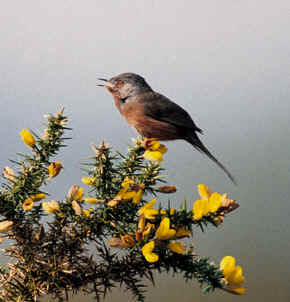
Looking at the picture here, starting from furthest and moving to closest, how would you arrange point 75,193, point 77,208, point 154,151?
point 154,151
point 75,193
point 77,208

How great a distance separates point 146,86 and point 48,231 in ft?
5.93

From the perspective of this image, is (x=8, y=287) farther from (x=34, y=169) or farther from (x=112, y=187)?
(x=112, y=187)

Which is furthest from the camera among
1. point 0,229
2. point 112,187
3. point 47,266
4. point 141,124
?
point 141,124

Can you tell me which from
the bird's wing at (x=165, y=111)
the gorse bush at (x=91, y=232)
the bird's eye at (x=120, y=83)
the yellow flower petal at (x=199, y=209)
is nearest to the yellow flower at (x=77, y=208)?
the gorse bush at (x=91, y=232)

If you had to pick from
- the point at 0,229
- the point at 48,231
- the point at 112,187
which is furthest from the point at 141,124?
the point at 0,229

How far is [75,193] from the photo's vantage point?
160cm

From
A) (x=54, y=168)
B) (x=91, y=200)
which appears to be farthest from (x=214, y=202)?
(x=54, y=168)

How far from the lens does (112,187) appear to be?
1.61 m

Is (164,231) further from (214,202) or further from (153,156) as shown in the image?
(153,156)

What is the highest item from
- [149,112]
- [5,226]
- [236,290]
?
[149,112]

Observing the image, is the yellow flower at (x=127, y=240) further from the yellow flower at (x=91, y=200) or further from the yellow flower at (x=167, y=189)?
the yellow flower at (x=167, y=189)

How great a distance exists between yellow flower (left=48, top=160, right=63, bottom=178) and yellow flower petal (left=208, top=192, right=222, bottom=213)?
0.70 meters

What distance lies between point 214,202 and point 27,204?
2.71 feet

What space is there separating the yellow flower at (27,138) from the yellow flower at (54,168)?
14cm
